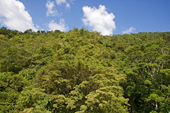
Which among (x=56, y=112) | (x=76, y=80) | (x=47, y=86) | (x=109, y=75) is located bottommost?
(x=56, y=112)

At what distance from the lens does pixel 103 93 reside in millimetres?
7309

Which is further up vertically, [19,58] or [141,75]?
[19,58]

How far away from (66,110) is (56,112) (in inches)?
38.6

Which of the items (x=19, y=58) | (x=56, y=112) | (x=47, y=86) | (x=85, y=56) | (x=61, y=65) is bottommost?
(x=56, y=112)

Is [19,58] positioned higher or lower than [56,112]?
higher

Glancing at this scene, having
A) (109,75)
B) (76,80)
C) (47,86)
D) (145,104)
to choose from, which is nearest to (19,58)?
(47,86)

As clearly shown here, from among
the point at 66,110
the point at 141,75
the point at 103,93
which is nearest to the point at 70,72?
the point at 66,110

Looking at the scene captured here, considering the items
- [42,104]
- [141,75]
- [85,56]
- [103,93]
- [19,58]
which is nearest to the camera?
[103,93]

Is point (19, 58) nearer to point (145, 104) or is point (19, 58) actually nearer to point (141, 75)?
point (141, 75)

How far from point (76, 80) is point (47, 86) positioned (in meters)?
3.20

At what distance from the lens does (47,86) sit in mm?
10438

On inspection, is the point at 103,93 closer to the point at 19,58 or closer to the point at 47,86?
the point at 47,86

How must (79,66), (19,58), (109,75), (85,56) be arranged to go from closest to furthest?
(109,75) → (79,66) → (19,58) → (85,56)

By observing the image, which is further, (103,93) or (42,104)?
(42,104)
